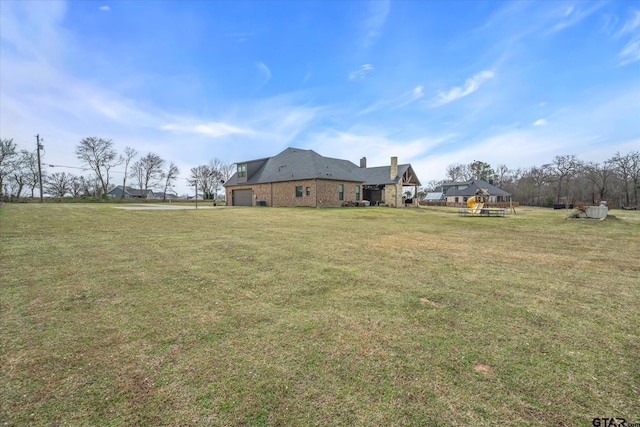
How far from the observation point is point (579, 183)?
5359cm

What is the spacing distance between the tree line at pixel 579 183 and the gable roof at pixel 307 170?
2925 cm

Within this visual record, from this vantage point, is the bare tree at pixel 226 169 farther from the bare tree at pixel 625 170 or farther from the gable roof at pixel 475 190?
the bare tree at pixel 625 170

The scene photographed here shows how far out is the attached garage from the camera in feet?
114

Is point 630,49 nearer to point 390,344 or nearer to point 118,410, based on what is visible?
point 390,344

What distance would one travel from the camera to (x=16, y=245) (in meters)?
7.47

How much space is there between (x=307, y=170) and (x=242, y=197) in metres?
11.1

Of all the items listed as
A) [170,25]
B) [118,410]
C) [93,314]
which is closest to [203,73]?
[170,25]

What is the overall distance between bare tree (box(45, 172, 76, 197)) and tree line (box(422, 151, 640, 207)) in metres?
106

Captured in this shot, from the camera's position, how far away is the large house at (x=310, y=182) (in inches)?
1146

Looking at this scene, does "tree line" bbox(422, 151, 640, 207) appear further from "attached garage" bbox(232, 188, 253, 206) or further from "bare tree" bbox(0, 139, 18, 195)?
"bare tree" bbox(0, 139, 18, 195)

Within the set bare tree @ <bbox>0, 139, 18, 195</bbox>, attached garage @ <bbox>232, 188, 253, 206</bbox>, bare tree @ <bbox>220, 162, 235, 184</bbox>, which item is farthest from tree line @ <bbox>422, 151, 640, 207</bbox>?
bare tree @ <bbox>0, 139, 18, 195</bbox>

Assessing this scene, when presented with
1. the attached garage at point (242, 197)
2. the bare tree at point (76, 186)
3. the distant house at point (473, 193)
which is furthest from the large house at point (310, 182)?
the bare tree at point (76, 186)

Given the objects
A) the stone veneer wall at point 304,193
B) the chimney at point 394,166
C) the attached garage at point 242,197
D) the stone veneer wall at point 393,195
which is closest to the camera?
the stone veneer wall at point 304,193

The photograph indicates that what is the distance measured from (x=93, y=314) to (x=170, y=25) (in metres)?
14.6
